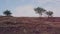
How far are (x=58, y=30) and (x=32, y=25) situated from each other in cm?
171

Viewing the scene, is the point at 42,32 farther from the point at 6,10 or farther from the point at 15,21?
the point at 6,10

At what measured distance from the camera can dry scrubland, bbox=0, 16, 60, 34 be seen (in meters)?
11.8

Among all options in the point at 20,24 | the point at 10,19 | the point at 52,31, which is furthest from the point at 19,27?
the point at 52,31

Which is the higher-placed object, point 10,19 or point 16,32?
point 10,19

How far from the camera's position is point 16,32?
11.7 m

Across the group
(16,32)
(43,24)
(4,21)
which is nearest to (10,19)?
(4,21)

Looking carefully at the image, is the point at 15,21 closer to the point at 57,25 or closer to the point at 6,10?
the point at 6,10

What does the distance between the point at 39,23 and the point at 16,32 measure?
68.3 inches

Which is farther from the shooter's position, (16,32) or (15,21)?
(15,21)

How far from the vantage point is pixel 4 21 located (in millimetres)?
12672

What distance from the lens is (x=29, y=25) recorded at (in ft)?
40.1

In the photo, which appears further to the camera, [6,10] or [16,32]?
[6,10]

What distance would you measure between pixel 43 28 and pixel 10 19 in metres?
2.45

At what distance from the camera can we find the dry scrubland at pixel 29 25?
38.8 ft
